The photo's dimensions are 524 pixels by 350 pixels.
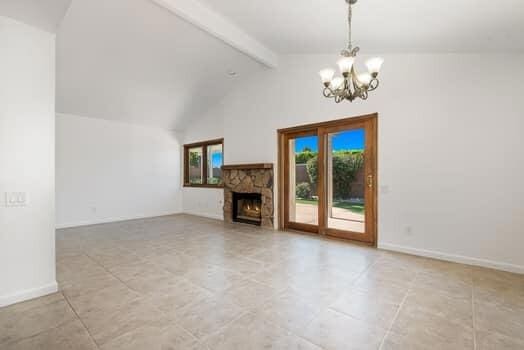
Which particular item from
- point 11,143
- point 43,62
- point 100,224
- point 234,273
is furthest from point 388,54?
point 100,224

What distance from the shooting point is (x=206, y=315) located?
2045 millimetres

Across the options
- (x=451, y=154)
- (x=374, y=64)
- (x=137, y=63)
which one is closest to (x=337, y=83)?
(x=374, y=64)

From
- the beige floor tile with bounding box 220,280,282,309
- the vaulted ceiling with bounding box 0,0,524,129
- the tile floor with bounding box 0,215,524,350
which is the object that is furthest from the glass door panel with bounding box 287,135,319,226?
the beige floor tile with bounding box 220,280,282,309

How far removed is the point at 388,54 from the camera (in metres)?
3.74

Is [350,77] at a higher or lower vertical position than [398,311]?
higher

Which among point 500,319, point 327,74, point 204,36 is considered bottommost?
point 500,319

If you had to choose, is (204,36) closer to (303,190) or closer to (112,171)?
(303,190)

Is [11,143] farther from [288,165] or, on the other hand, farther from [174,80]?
[288,165]

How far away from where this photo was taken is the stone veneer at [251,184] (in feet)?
17.6

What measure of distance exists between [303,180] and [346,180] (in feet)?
3.07

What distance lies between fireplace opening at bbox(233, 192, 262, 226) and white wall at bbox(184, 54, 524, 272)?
8.51 feet

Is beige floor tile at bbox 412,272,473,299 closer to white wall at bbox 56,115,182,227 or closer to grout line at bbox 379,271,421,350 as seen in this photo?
grout line at bbox 379,271,421,350

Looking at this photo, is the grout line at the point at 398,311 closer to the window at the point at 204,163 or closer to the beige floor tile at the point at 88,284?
the beige floor tile at the point at 88,284

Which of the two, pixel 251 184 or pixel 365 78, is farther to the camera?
pixel 251 184
